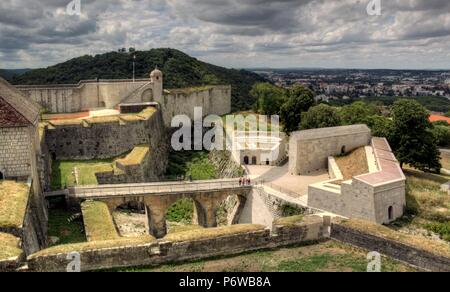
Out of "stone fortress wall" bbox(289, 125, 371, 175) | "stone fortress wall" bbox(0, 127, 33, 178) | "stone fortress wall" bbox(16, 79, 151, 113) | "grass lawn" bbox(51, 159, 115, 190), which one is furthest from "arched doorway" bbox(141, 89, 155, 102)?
"stone fortress wall" bbox(0, 127, 33, 178)

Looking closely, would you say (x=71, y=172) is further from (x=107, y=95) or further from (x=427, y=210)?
(x=427, y=210)

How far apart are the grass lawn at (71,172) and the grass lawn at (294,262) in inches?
595

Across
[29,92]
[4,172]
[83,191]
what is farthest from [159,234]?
[29,92]

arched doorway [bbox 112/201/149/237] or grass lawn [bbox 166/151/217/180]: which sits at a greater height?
grass lawn [bbox 166/151/217/180]

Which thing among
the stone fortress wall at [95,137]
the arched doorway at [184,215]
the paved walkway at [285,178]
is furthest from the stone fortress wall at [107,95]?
the paved walkway at [285,178]

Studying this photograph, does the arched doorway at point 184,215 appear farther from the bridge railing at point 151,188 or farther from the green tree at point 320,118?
the green tree at point 320,118

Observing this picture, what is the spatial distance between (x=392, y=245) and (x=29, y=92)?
124 ft

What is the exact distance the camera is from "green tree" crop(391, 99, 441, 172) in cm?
3506

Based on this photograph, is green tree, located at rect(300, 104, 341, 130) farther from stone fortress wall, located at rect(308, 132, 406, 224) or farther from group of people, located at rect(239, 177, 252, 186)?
stone fortress wall, located at rect(308, 132, 406, 224)

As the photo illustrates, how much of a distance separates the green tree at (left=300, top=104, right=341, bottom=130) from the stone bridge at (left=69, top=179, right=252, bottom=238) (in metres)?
13.7

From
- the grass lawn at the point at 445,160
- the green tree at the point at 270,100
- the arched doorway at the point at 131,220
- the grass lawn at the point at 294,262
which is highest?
the green tree at the point at 270,100

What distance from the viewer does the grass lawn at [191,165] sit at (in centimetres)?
4072

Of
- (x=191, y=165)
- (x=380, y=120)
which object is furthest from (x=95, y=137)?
(x=380, y=120)

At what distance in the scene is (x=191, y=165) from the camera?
144ft
